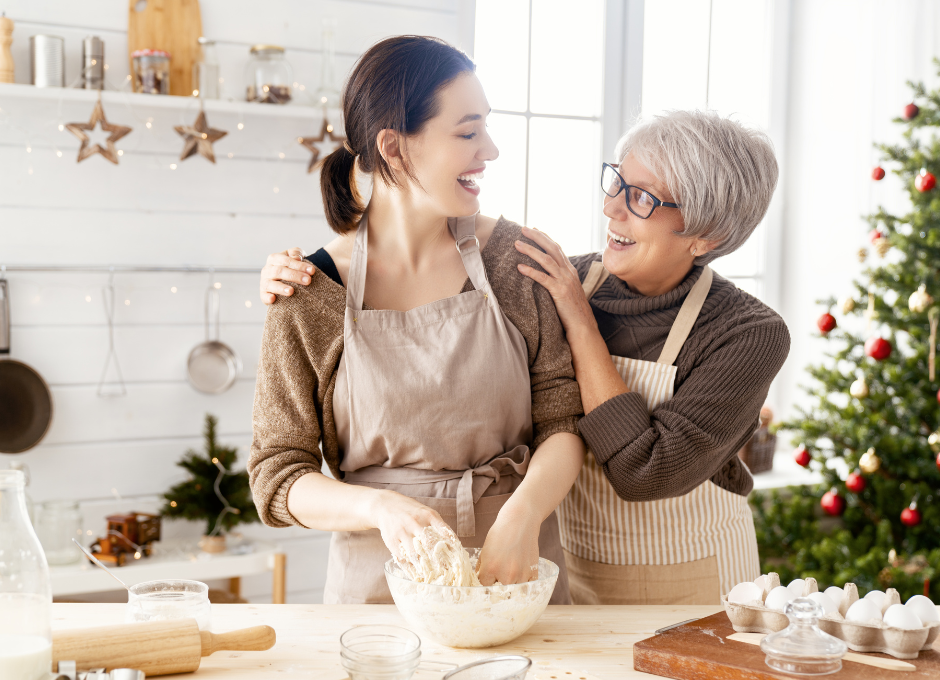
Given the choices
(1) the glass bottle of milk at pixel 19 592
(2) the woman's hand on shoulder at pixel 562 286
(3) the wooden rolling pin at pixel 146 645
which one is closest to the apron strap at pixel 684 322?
(2) the woman's hand on shoulder at pixel 562 286

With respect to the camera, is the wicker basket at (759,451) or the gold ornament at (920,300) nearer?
the gold ornament at (920,300)

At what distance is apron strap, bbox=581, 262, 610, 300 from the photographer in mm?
1683

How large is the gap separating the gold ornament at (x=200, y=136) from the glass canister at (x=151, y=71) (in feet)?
0.44

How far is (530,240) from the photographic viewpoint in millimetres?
1545

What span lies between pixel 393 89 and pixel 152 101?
1464 millimetres

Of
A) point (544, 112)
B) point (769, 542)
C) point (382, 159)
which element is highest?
point (544, 112)

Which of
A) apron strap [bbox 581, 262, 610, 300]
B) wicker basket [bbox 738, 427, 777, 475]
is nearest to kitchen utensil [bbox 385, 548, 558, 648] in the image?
apron strap [bbox 581, 262, 610, 300]

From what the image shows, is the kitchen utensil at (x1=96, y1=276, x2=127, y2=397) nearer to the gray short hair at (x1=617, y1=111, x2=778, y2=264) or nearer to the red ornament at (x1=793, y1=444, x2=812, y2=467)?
the gray short hair at (x1=617, y1=111, x2=778, y2=264)

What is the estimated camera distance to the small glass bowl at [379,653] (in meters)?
0.92

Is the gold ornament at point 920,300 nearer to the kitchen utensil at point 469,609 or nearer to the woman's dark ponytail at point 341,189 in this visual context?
the woman's dark ponytail at point 341,189

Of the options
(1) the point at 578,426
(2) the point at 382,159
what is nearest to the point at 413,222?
(2) the point at 382,159

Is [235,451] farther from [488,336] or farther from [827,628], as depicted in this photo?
[827,628]

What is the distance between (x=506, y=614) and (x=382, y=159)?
75 centimetres

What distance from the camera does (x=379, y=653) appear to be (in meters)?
0.95
